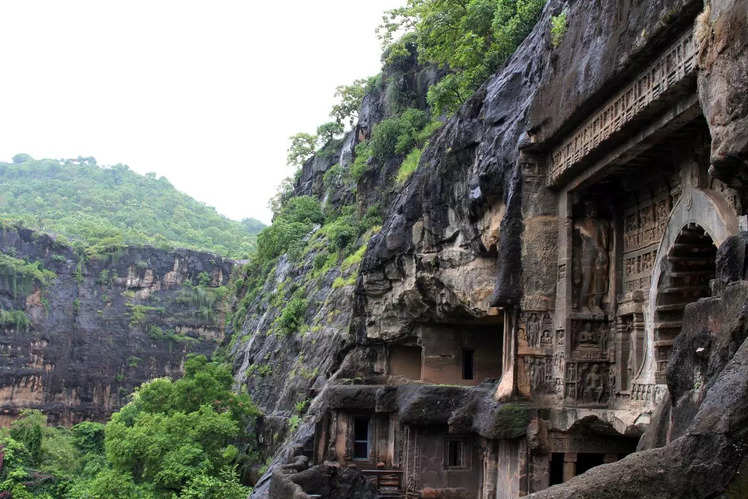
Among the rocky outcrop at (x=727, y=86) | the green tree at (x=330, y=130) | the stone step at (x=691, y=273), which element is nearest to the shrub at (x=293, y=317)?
the green tree at (x=330, y=130)

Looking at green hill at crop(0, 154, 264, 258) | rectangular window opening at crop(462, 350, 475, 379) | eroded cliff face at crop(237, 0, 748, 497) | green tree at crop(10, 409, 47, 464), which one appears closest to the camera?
eroded cliff face at crop(237, 0, 748, 497)

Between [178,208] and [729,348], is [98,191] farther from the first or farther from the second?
[729,348]

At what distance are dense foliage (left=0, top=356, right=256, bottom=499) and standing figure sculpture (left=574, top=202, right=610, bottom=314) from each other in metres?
13.4

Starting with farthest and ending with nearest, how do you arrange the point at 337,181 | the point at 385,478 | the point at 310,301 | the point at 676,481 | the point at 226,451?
the point at 337,181 < the point at 310,301 < the point at 226,451 < the point at 385,478 < the point at 676,481

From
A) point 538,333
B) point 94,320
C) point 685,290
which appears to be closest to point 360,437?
point 538,333

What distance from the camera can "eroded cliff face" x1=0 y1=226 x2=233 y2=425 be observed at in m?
56.2

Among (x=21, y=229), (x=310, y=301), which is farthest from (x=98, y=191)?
(x=310, y=301)

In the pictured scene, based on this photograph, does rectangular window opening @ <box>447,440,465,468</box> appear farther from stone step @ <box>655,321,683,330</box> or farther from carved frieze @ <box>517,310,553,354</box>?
stone step @ <box>655,321,683,330</box>

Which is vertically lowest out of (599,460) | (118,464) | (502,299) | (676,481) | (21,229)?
(118,464)

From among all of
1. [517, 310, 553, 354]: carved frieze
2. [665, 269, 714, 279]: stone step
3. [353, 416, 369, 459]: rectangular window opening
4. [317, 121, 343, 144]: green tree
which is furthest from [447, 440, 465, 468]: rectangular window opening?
[317, 121, 343, 144]: green tree

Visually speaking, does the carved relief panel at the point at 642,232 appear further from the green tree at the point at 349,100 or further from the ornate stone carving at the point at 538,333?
the green tree at the point at 349,100

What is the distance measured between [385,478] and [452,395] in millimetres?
2805

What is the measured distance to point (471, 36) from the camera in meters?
20.2

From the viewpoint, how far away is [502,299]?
12586mm
